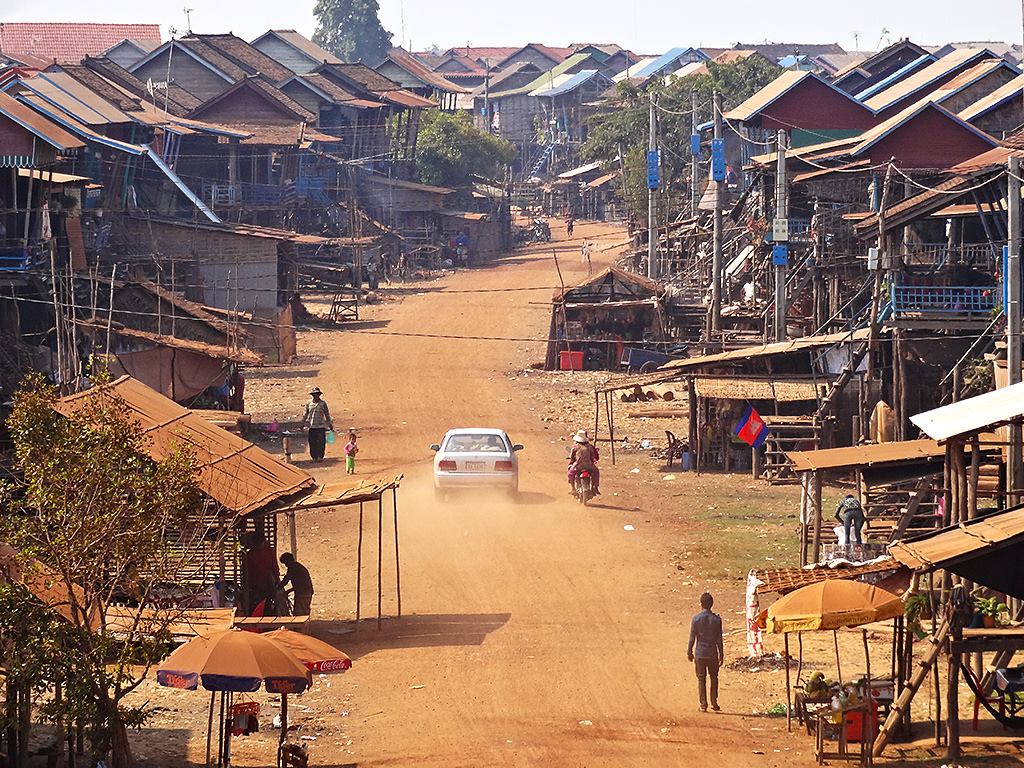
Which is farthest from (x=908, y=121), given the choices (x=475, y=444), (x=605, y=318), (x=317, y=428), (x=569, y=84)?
(x=569, y=84)

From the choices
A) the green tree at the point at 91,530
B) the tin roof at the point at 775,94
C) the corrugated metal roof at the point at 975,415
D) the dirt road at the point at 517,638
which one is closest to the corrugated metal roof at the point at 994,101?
the tin roof at the point at 775,94

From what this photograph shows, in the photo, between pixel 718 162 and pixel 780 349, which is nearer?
pixel 780 349

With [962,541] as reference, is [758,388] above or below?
above

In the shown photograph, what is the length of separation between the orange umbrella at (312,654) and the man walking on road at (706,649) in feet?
11.2

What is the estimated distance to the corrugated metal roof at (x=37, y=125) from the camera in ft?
110

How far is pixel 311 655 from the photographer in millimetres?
13219

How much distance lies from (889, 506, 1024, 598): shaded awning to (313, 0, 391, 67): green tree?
4450 inches

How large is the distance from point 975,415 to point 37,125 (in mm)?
24933

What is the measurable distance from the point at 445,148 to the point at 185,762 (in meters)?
61.9

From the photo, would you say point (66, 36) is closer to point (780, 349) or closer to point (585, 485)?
point (780, 349)

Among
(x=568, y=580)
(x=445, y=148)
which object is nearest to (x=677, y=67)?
(x=445, y=148)

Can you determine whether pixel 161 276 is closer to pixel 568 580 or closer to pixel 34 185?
pixel 34 185

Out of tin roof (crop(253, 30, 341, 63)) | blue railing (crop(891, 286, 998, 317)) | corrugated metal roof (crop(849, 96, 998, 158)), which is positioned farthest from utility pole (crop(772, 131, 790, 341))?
tin roof (crop(253, 30, 341, 63))

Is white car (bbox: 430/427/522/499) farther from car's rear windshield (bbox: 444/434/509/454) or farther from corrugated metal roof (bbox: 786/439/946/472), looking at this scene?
corrugated metal roof (bbox: 786/439/946/472)
